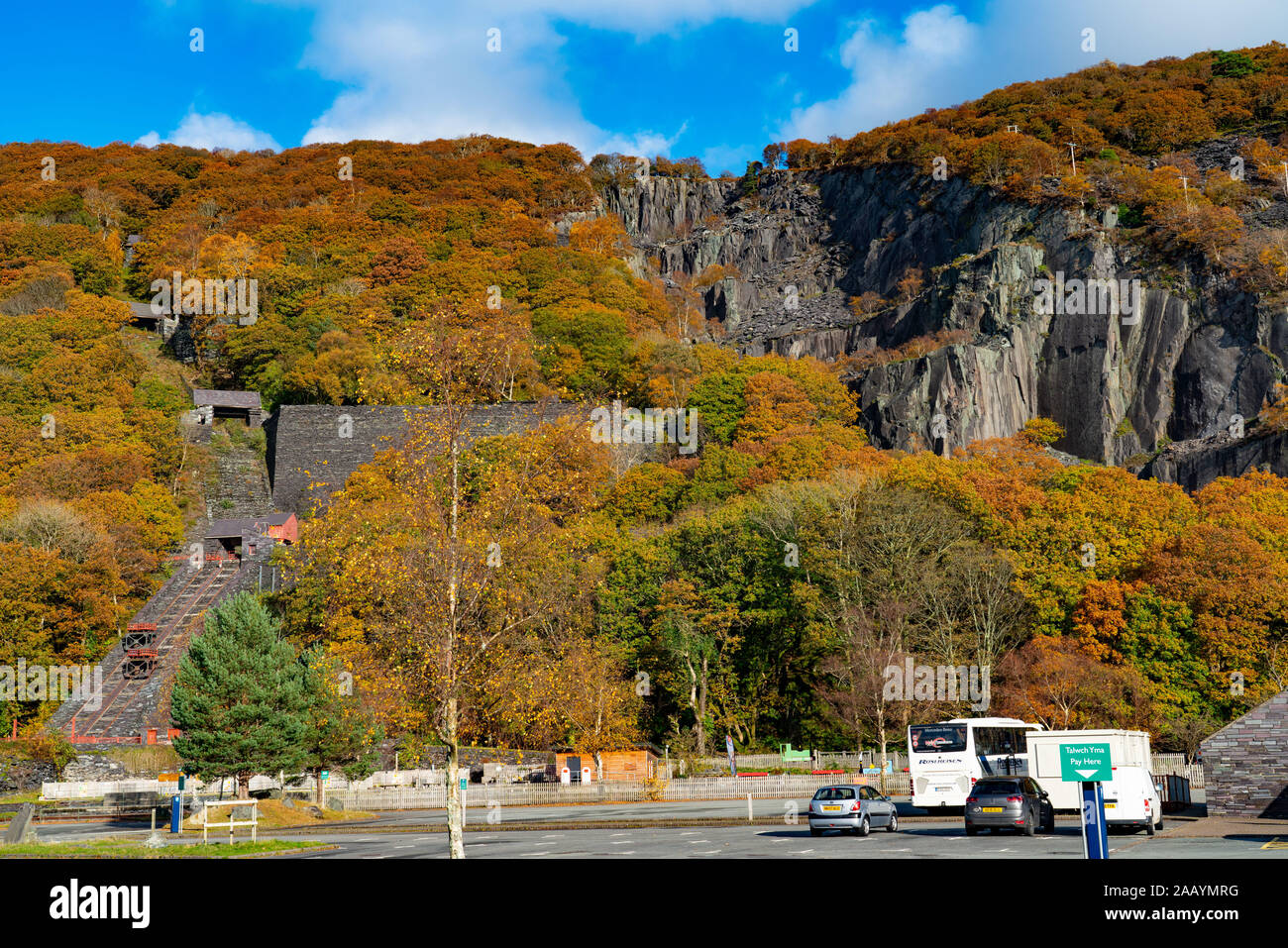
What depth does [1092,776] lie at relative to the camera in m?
13.1

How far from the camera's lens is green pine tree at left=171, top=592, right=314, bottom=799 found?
3753cm

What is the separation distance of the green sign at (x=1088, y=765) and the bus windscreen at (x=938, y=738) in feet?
66.6

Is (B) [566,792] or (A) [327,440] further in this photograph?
(A) [327,440]

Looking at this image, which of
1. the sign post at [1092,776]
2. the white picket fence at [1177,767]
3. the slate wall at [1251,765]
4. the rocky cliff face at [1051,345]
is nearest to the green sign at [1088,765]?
the sign post at [1092,776]

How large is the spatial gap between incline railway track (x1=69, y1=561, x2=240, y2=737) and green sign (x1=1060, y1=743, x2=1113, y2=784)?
51405 mm

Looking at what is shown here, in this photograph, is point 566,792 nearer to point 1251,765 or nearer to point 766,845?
point 766,845

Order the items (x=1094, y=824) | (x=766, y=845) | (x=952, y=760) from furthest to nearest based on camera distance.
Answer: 1. (x=952, y=760)
2. (x=766, y=845)
3. (x=1094, y=824)

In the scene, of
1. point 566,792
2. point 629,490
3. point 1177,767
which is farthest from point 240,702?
point 629,490

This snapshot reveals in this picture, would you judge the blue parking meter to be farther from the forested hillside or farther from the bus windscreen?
the bus windscreen

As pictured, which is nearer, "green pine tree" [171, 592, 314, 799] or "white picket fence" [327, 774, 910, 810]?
"green pine tree" [171, 592, 314, 799]

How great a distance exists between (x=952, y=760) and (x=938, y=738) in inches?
28.9

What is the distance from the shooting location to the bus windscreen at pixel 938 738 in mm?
33062

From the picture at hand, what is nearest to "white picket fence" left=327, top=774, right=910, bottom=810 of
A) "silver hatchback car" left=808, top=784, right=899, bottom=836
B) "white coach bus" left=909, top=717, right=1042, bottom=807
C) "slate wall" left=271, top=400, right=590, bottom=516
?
"white coach bus" left=909, top=717, right=1042, bottom=807

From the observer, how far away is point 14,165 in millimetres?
153250
